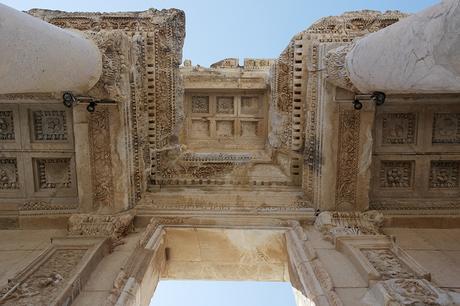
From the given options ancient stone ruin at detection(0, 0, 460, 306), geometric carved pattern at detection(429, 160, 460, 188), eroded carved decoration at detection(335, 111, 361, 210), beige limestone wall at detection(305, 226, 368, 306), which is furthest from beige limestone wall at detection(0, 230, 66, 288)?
geometric carved pattern at detection(429, 160, 460, 188)

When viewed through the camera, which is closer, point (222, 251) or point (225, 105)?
point (222, 251)

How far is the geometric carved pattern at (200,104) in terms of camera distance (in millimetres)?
8664

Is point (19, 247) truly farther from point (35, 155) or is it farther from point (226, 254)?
point (226, 254)

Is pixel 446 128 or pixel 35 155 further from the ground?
pixel 446 128

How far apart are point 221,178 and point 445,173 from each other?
3900 mm

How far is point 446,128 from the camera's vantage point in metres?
5.89

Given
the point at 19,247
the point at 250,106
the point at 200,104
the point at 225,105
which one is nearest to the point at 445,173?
the point at 250,106

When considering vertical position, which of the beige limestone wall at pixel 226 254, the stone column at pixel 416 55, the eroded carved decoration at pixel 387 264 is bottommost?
the beige limestone wall at pixel 226 254

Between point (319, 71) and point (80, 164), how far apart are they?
4.07 metres

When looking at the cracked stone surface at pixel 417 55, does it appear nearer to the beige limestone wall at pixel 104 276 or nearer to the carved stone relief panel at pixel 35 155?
the beige limestone wall at pixel 104 276

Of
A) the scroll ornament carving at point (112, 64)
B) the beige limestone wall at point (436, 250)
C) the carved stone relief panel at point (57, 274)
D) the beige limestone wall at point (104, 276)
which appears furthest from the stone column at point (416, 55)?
the carved stone relief panel at point (57, 274)

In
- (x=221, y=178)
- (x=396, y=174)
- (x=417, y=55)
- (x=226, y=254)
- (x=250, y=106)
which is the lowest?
(x=226, y=254)

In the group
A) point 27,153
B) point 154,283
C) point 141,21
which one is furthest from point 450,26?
point 27,153

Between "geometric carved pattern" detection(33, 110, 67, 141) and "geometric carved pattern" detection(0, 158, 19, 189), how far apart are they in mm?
615
